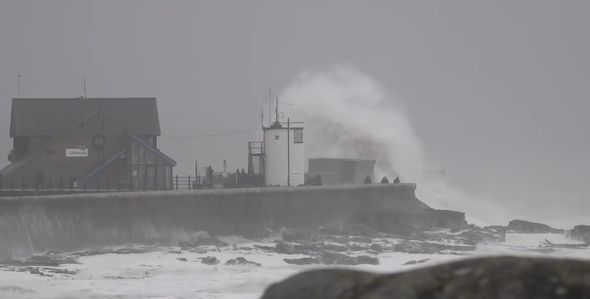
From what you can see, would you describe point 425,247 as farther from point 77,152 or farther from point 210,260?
point 77,152

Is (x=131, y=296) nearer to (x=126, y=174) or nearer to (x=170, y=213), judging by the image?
(x=170, y=213)

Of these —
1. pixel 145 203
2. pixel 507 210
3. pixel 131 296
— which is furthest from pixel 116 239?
pixel 507 210

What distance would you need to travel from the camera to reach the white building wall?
38656 mm

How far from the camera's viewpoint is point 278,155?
38688 millimetres

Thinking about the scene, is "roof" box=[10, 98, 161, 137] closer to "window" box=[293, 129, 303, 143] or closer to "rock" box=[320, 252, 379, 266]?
"window" box=[293, 129, 303, 143]

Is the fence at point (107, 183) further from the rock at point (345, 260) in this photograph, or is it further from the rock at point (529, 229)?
the rock at point (529, 229)

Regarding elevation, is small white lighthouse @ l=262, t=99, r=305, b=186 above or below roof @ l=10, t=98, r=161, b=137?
below

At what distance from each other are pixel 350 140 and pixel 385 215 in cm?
1621

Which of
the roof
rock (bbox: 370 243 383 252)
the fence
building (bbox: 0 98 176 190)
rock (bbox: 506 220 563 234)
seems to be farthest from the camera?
the roof

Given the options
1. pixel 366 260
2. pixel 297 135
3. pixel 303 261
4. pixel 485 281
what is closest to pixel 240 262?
pixel 303 261

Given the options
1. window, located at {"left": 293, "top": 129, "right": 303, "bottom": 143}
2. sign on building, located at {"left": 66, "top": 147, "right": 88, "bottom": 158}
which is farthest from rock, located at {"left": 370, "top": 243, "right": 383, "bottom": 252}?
sign on building, located at {"left": 66, "top": 147, "right": 88, "bottom": 158}

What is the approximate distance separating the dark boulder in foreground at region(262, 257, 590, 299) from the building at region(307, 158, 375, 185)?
37.8 meters

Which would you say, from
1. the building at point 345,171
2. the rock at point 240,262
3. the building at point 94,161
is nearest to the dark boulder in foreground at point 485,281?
the rock at point 240,262

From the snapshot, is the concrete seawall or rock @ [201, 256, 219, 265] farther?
the concrete seawall
